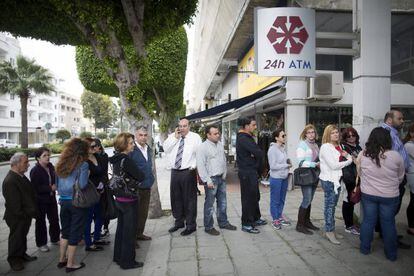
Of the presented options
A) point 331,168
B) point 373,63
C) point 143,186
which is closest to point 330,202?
point 331,168

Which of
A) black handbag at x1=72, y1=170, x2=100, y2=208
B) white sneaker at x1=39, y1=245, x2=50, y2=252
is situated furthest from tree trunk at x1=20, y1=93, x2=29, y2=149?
black handbag at x1=72, y1=170, x2=100, y2=208

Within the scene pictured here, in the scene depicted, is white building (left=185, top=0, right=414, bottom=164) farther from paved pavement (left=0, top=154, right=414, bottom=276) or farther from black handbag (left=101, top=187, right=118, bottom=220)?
black handbag (left=101, top=187, right=118, bottom=220)

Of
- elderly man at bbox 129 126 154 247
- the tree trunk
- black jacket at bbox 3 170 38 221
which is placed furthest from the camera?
the tree trunk

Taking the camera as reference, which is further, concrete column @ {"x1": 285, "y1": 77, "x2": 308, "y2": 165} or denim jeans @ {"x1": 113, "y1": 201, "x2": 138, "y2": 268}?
concrete column @ {"x1": 285, "y1": 77, "x2": 308, "y2": 165}

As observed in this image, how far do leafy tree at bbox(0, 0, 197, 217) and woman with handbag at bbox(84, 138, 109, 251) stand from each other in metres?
1.61

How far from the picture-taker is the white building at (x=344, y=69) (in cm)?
555

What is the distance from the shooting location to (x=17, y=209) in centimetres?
431

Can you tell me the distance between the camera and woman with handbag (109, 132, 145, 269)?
422 centimetres

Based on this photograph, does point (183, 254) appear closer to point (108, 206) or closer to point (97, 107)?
point (108, 206)

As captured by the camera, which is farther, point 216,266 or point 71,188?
point 71,188

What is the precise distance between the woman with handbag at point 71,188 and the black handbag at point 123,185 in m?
0.37

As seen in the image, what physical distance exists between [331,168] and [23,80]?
1206 inches

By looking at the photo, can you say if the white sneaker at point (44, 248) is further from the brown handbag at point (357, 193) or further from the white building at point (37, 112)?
the white building at point (37, 112)

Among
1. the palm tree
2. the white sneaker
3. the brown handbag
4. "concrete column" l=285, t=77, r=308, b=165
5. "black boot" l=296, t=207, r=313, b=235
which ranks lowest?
the white sneaker
